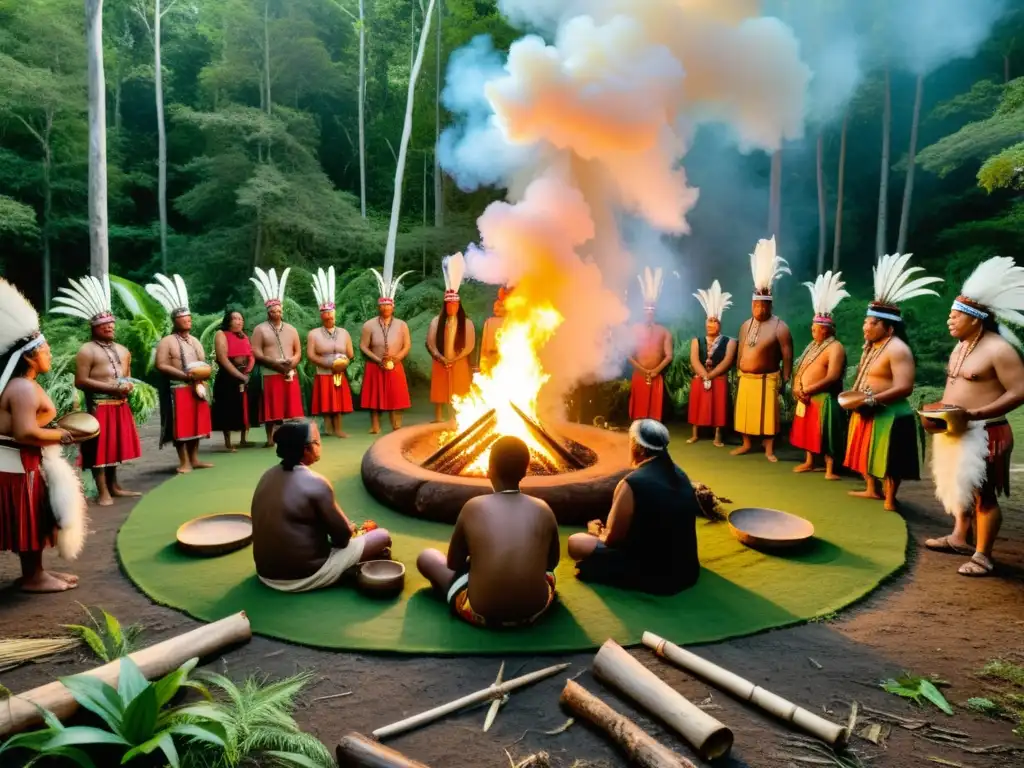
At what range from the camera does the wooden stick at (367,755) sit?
2793 millimetres

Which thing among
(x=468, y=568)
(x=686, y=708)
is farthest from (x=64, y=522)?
(x=686, y=708)

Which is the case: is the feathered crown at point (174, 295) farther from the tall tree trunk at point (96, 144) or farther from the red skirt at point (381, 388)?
the tall tree trunk at point (96, 144)

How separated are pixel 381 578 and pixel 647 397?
18.5ft

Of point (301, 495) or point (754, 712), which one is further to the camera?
point (301, 495)

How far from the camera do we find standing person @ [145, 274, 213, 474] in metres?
7.48

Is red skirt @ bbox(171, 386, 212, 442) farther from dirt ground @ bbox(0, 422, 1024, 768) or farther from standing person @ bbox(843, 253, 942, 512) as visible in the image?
standing person @ bbox(843, 253, 942, 512)

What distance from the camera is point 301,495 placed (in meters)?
4.37

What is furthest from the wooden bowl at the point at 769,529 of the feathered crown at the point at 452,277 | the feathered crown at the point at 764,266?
the feathered crown at the point at 452,277

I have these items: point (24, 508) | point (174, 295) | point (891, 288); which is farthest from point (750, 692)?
point (174, 295)

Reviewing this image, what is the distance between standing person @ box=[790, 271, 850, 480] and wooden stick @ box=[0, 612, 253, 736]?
6145 mm

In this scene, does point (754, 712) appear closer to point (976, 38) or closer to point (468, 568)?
point (468, 568)

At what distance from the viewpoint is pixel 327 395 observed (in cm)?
905

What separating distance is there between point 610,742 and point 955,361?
13.7ft

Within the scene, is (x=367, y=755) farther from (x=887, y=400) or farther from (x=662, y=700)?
(x=887, y=400)
